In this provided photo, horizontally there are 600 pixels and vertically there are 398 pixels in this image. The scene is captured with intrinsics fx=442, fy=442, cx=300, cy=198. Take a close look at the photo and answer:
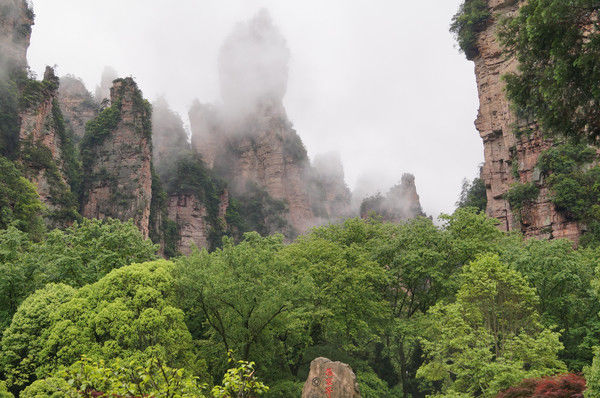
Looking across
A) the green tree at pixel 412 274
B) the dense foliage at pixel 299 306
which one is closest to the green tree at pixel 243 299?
the dense foliage at pixel 299 306

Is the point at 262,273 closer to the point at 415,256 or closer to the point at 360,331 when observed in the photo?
the point at 360,331

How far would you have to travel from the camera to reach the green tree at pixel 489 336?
13.3 meters

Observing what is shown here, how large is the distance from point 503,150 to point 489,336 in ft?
106

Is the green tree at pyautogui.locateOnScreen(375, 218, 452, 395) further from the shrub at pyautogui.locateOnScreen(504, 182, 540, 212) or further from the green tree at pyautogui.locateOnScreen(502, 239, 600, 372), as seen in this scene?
the shrub at pyautogui.locateOnScreen(504, 182, 540, 212)

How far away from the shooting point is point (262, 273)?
677 inches

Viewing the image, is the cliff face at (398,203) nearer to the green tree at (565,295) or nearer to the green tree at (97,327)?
the green tree at (565,295)

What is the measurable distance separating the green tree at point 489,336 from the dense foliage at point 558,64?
22.6ft

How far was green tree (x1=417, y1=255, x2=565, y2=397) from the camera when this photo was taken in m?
13.3

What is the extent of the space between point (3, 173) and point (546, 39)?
39421mm

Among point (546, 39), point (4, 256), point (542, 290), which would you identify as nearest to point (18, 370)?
point (4, 256)

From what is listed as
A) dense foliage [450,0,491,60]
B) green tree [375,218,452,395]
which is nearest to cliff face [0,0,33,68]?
green tree [375,218,452,395]

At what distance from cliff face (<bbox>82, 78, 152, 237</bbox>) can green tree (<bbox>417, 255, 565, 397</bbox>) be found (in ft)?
140

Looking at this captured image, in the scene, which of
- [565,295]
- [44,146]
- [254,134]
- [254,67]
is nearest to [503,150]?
[565,295]

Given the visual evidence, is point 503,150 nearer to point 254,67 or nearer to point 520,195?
point 520,195
